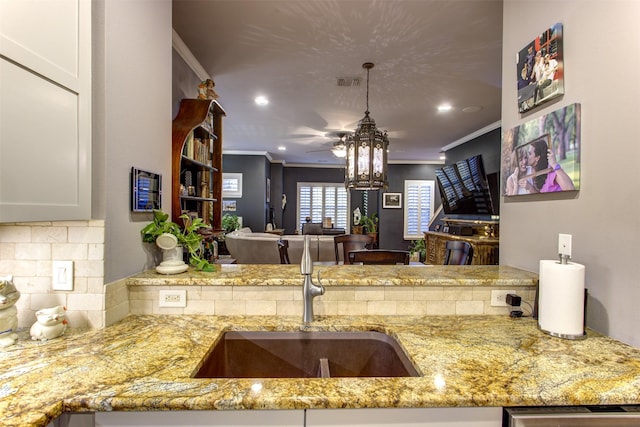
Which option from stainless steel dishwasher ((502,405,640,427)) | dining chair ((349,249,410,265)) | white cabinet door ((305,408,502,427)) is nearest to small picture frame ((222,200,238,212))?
dining chair ((349,249,410,265))

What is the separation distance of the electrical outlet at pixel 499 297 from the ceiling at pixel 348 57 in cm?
185

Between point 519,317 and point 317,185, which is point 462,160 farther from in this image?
point 519,317

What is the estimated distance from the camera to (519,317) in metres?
1.38

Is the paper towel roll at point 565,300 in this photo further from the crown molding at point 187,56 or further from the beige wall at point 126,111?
the crown molding at point 187,56

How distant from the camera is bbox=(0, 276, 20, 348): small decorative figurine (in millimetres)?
1059

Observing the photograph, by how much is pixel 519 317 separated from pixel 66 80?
1.96 meters

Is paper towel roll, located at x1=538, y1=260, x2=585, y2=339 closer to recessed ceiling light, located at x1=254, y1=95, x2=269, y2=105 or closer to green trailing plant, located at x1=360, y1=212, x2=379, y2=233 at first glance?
recessed ceiling light, located at x1=254, y1=95, x2=269, y2=105

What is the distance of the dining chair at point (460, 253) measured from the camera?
2.34 meters

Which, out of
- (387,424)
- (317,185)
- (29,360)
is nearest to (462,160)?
(317,185)

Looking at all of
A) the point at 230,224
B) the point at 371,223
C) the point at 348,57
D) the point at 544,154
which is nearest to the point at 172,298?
the point at 544,154

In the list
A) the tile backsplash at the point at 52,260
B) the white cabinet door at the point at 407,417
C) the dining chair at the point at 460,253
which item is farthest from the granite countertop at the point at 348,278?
the dining chair at the point at 460,253

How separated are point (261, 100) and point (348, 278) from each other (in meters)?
3.16

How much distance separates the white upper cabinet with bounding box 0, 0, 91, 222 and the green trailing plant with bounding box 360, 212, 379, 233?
790 cm

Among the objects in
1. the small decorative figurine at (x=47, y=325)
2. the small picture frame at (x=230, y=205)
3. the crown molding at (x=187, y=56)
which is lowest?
the small decorative figurine at (x=47, y=325)
